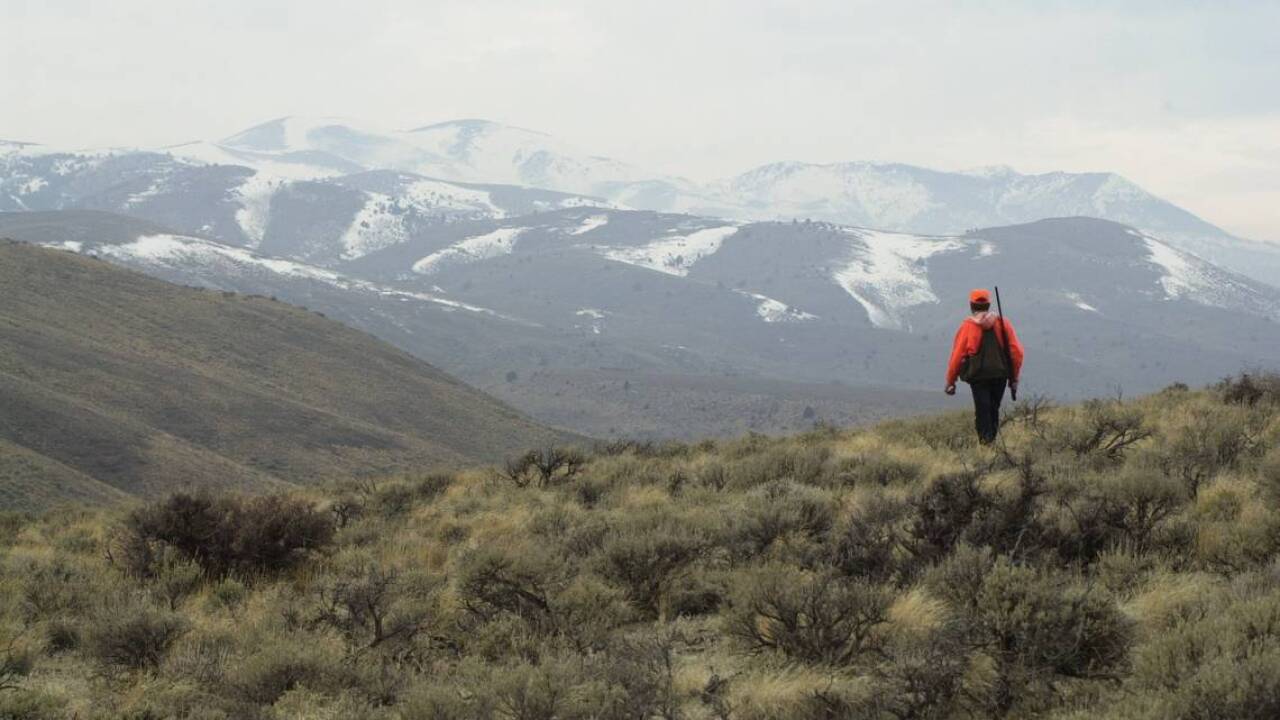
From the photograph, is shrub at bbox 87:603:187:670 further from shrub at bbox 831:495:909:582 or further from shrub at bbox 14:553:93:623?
shrub at bbox 831:495:909:582

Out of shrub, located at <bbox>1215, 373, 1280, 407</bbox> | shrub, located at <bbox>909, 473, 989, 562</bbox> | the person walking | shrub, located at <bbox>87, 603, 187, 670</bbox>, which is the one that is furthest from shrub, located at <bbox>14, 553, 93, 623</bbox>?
shrub, located at <bbox>1215, 373, 1280, 407</bbox>

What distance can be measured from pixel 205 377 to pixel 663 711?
81.5 m

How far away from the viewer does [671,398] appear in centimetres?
19562

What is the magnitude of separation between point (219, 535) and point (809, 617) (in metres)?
5.90

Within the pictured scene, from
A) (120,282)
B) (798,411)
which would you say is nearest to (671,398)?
(798,411)

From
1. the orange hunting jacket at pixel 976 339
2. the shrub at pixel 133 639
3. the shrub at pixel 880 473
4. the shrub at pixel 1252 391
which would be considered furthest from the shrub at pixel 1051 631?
the shrub at pixel 1252 391

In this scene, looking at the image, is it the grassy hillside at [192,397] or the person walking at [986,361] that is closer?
the person walking at [986,361]

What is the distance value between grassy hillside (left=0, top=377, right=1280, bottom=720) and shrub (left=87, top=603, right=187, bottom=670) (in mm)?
19

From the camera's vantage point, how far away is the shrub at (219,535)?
31.4 ft

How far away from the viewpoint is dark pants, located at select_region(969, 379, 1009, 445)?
12703 mm

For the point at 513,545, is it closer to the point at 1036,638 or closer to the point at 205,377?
the point at 1036,638

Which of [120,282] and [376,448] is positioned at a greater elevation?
[120,282]

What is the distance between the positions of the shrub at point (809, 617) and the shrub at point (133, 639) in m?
3.37

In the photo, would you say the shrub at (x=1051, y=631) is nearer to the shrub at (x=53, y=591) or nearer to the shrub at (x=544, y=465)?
the shrub at (x=53, y=591)
